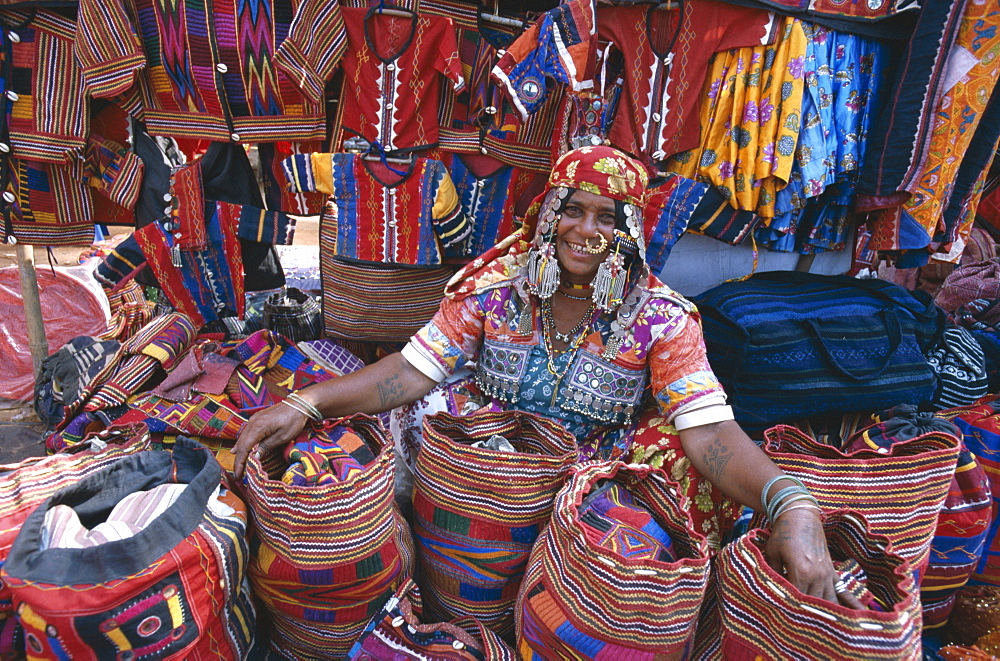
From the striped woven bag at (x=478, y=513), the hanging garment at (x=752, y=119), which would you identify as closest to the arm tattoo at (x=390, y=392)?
the striped woven bag at (x=478, y=513)

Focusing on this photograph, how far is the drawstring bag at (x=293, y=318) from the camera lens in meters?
3.68

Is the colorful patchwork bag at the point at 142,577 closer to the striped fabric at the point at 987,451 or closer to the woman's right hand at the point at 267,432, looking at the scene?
the woman's right hand at the point at 267,432

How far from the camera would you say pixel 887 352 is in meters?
Answer: 2.43

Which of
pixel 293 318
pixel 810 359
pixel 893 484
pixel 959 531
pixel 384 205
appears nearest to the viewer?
pixel 893 484

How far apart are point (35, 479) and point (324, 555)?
2.67ft

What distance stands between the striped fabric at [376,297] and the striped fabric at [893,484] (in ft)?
6.92

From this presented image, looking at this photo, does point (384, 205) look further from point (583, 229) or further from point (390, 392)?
point (583, 229)

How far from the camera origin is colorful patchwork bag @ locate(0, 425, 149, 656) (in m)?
1.36

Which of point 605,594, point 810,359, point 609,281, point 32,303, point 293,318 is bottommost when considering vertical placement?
point 293,318

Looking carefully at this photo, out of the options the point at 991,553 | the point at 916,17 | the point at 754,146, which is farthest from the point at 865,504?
the point at 916,17

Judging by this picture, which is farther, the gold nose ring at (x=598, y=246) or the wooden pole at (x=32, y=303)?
the wooden pole at (x=32, y=303)

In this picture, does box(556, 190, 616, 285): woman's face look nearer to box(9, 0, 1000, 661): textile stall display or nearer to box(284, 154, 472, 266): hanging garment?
box(9, 0, 1000, 661): textile stall display

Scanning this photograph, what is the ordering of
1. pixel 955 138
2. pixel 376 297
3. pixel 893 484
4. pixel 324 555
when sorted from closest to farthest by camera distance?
1. pixel 324 555
2. pixel 893 484
3. pixel 955 138
4. pixel 376 297

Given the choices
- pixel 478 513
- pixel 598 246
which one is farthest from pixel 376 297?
pixel 478 513
